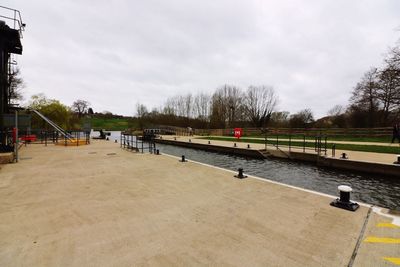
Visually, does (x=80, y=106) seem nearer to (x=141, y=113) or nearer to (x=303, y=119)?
(x=141, y=113)

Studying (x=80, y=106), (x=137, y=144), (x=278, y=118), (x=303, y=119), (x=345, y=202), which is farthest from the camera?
(x=80, y=106)

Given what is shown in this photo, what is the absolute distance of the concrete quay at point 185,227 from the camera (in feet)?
8.40

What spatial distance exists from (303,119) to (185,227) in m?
44.5

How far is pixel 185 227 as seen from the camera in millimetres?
3350

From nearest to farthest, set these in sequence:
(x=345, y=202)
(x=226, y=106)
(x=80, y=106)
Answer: (x=345, y=202)
(x=226, y=106)
(x=80, y=106)

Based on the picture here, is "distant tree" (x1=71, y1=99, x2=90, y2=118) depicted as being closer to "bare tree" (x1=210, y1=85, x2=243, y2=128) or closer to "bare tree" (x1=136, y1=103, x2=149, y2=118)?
"bare tree" (x1=136, y1=103, x2=149, y2=118)

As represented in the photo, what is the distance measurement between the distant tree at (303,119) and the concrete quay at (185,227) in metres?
38.8

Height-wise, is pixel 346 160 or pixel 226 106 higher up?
pixel 226 106

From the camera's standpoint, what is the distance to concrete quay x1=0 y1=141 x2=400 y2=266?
256cm

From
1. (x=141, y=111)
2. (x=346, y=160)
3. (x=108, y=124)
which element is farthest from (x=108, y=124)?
(x=346, y=160)

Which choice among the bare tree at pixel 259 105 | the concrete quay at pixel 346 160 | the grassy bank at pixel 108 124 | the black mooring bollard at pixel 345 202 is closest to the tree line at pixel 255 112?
the bare tree at pixel 259 105

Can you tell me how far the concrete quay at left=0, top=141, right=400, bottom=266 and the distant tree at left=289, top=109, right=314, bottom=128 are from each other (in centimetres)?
3881

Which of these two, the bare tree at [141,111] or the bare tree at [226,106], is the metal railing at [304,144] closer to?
the bare tree at [226,106]

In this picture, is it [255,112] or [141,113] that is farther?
[141,113]
